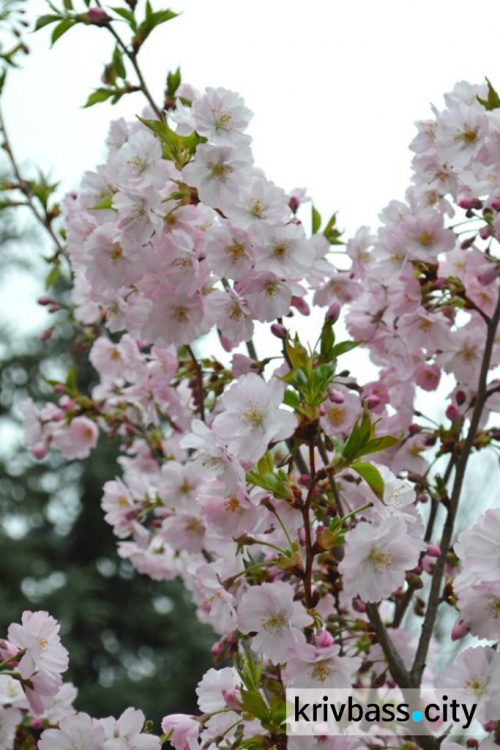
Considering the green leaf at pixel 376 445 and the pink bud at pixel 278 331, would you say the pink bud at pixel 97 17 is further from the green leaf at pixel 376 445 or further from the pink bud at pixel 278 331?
the green leaf at pixel 376 445

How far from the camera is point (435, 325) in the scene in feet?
5.73

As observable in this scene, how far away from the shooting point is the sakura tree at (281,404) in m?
1.20

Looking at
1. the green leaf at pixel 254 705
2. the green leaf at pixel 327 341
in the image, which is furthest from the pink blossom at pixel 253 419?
the green leaf at pixel 254 705

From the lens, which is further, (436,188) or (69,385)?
(69,385)

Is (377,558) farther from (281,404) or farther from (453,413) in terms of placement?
(453,413)

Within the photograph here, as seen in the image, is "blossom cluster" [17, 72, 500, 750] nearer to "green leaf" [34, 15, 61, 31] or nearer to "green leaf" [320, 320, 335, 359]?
"green leaf" [320, 320, 335, 359]

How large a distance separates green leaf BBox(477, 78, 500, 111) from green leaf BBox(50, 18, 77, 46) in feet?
2.48

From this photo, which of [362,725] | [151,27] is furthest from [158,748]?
[151,27]

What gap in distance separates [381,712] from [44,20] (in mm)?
1347

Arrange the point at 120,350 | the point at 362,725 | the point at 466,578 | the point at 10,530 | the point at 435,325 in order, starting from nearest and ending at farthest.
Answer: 1. the point at 466,578
2. the point at 362,725
3. the point at 435,325
4. the point at 120,350
5. the point at 10,530

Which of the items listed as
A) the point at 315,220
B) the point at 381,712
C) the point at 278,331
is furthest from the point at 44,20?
the point at 381,712

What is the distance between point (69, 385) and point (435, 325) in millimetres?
1013

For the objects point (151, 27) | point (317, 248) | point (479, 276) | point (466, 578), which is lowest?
point (466, 578)

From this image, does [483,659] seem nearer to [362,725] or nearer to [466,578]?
[466,578]
